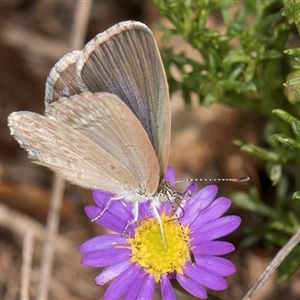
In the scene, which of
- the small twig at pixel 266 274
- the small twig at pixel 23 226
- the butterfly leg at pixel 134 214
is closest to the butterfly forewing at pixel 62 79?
the butterfly leg at pixel 134 214

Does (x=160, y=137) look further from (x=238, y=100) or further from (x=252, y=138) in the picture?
(x=252, y=138)

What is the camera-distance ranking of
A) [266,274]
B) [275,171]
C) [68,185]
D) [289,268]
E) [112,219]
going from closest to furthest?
[266,274], [112,219], [289,268], [275,171], [68,185]

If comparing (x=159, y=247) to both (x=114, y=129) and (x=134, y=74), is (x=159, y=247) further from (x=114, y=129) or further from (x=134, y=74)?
(x=134, y=74)

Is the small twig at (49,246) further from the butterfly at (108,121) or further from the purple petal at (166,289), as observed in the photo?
the purple petal at (166,289)

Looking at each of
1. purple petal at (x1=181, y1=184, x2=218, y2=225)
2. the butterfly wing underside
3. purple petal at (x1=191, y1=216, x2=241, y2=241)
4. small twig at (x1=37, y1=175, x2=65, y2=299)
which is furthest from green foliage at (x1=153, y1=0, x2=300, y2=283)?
small twig at (x1=37, y1=175, x2=65, y2=299)

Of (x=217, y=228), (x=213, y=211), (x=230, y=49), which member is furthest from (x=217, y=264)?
(x=230, y=49)

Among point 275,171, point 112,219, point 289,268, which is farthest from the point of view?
point 275,171

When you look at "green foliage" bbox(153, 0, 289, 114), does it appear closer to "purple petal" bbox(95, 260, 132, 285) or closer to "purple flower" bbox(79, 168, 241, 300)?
"purple flower" bbox(79, 168, 241, 300)

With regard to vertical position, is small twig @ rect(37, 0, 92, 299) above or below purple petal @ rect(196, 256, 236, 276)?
above
